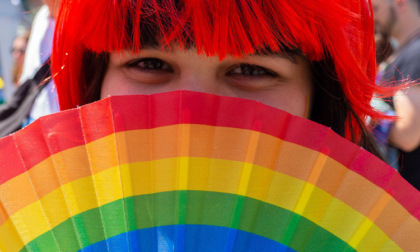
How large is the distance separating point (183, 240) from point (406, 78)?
1.61m

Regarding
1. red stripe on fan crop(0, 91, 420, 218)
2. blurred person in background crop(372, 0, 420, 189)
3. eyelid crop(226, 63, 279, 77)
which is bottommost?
red stripe on fan crop(0, 91, 420, 218)

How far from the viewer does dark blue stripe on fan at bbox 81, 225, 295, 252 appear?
2.23ft

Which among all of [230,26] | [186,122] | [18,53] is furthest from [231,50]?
[18,53]

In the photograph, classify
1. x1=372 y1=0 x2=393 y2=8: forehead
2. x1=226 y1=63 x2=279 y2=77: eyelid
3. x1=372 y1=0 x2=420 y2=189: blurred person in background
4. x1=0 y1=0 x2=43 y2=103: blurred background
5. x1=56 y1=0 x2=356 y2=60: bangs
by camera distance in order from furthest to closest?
x1=0 y1=0 x2=43 y2=103: blurred background < x1=372 y1=0 x2=393 y2=8: forehead < x1=372 y1=0 x2=420 y2=189: blurred person in background < x1=226 y1=63 x2=279 y2=77: eyelid < x1=56 y1=0 x2=356 y2=60: bangs

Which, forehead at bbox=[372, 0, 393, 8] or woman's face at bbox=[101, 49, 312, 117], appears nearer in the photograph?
woman's face at bbox=[101, 49, 312, 117]

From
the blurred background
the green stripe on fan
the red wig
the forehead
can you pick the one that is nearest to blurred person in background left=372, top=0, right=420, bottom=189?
the forehead

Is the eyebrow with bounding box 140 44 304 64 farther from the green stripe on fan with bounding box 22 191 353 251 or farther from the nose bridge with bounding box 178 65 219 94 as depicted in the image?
the green stripe on fan with bounding box 22 191 353 251

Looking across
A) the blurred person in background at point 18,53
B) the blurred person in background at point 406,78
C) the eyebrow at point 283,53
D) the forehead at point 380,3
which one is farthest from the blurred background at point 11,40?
the eyebrow at point 283,53

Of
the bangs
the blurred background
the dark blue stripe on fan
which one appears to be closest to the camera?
the dark blue stripe on fan

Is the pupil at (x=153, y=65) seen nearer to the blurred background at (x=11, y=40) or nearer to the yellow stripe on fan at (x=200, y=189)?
the yellow stripe on fan at (x=200, y=189)

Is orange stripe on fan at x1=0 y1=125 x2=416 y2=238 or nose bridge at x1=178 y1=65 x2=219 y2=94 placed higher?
nose bridge at x1=178 y1=65 x2=219 y2=94

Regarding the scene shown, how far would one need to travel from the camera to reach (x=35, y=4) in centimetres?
358

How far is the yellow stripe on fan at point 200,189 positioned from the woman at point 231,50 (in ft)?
0.79

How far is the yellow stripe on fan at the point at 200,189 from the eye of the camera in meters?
0.70
